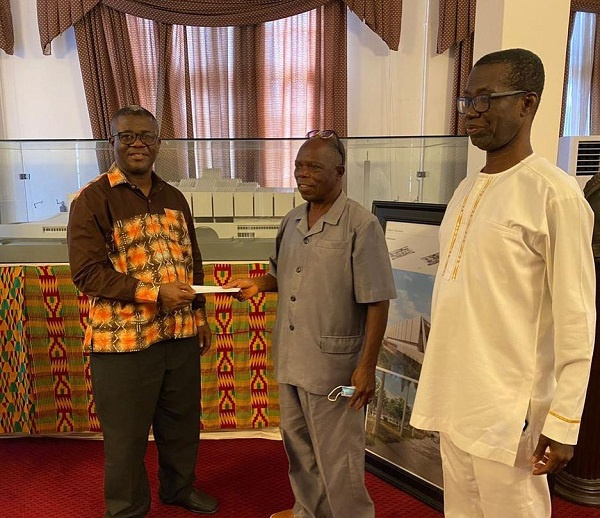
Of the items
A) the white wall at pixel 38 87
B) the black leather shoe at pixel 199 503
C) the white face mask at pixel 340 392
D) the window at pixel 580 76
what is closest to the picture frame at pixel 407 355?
the white face mask at pixel 340 392

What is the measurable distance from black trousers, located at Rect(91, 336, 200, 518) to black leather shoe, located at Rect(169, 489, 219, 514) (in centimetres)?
3

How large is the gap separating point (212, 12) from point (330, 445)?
347 cm

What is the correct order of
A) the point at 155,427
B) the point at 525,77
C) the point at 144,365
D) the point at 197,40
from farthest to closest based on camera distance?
the point at 197,40 → the point at 155,427 → the point at 144,365 → the point at 525,77

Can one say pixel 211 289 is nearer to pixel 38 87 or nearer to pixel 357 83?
pixel 357 83

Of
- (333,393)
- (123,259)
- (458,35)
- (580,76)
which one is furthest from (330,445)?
(580,76)

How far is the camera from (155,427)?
6.46 feet

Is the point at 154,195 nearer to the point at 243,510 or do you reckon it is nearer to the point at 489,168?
the point at 489,168

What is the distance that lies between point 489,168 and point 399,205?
0.88 m

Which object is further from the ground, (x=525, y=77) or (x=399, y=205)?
(x=525, y=77)

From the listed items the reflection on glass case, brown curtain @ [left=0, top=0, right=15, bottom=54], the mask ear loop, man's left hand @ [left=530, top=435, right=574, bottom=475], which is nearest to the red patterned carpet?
the mask ear loop

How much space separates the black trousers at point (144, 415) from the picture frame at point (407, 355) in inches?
31.8

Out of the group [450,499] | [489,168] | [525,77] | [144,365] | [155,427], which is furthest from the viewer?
[155,427]

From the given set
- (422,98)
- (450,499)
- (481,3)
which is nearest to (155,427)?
(450,499)

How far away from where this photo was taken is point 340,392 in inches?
60.7
